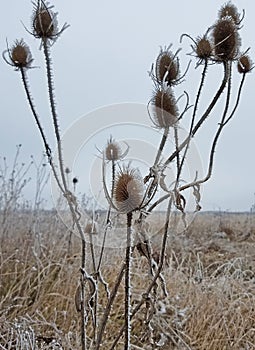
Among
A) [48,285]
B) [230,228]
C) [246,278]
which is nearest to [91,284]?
[48,285]

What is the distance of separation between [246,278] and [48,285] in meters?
1.05

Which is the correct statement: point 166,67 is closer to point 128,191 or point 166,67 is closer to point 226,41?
point 226,41

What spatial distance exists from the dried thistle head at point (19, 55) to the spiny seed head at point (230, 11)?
291mm

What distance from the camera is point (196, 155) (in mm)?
802

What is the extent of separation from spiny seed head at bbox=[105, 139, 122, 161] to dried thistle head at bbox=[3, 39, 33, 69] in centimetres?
17

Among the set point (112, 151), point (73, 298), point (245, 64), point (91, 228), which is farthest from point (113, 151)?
point (73, 298)

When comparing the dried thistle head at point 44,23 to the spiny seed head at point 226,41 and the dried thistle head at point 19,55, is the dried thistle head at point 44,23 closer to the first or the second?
the dried thistle head at point 19,55

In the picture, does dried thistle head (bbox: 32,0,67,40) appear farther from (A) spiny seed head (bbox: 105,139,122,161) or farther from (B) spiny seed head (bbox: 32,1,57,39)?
(A) spiny seed head (bbox: 105,139,122,161)

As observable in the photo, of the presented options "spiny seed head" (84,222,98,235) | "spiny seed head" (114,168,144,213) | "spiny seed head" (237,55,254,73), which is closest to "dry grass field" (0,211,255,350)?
"spiny seed head" (84,222,98,235)

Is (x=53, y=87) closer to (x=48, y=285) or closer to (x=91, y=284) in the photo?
(x=91, y=284)

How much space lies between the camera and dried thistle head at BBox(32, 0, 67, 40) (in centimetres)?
76

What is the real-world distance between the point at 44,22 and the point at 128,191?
29 centimetres

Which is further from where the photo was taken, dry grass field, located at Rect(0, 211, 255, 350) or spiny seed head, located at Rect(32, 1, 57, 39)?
dry grass field, located at Rect(0, 211, 255, 350)

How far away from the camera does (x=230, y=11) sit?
31.6 inches
